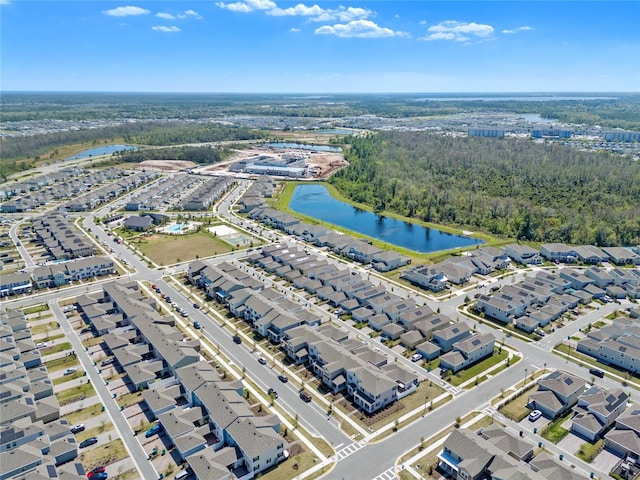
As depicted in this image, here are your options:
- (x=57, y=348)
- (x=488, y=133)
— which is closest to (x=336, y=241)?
(x=57, y=348)

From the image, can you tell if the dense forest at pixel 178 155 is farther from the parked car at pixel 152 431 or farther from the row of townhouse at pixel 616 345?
the row of townhouse at pixel 616 345

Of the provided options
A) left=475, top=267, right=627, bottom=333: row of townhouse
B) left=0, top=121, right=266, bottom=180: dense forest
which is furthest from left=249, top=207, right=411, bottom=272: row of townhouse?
left=0, top=121, right=266, bottom=180: dense forest

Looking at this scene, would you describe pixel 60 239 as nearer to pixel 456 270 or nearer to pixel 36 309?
pixel 36 309

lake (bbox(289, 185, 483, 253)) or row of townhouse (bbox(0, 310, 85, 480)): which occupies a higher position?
lake (bbox(289, 185, 483, 253))

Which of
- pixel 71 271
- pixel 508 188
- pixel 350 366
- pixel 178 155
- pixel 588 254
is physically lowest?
pixel 350 366

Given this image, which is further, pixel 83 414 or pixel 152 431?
pixel 83 414

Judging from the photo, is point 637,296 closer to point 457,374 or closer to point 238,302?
point 457,374

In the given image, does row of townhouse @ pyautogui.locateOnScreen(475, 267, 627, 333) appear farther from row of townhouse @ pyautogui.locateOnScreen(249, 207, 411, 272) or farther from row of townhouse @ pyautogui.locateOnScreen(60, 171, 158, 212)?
row of townhouse @ pyautogui.locateOnScreen(60, 171, 158, 212)
